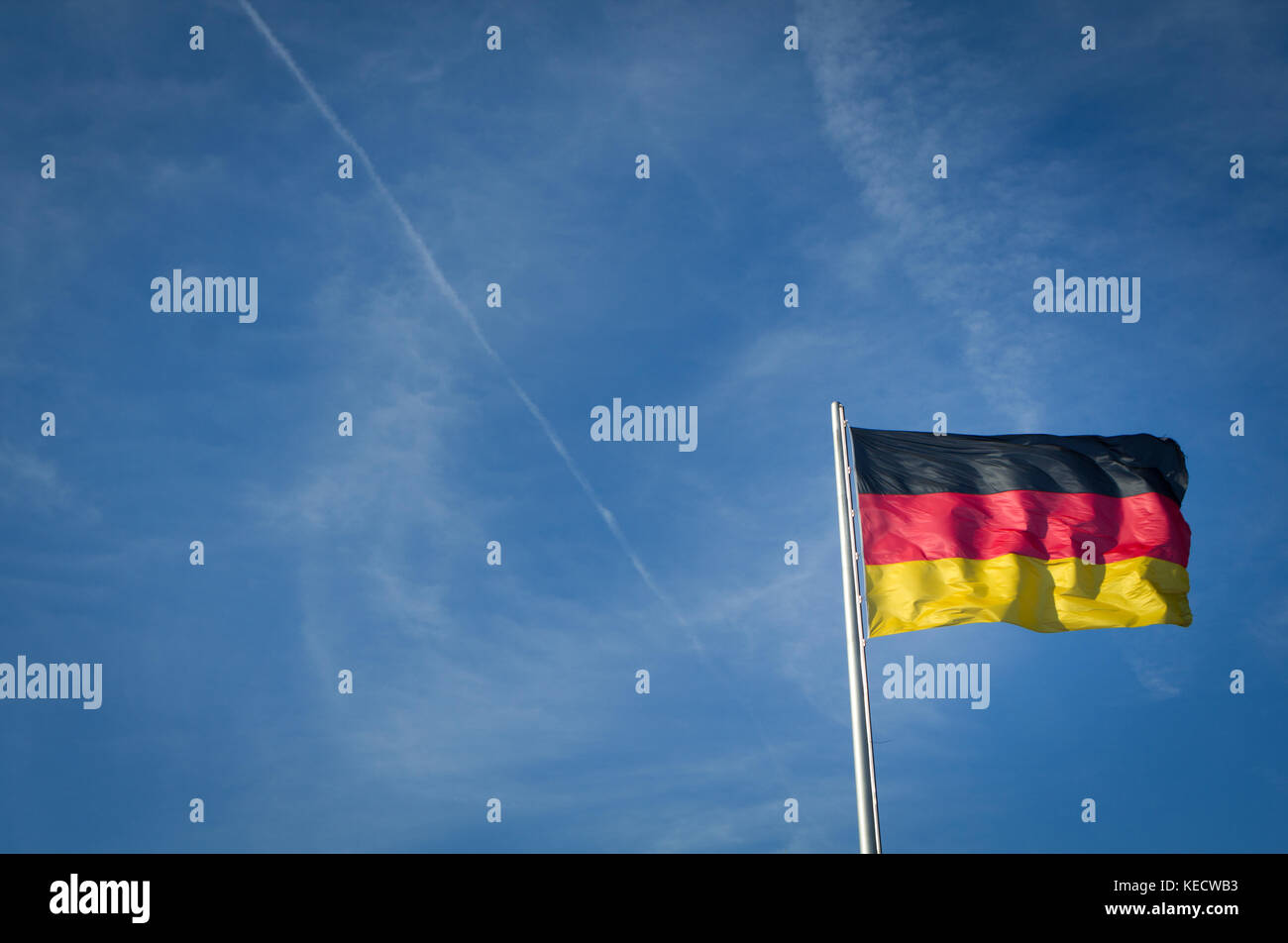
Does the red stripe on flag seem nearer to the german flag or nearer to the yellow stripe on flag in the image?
the german flag

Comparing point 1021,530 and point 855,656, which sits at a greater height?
point 1021,530

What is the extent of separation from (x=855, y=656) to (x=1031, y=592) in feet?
12.4

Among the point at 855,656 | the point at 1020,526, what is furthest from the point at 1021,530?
the point at 855,656

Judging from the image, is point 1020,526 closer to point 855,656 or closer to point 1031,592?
point 1031,592

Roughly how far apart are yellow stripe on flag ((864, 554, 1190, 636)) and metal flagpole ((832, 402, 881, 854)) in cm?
43

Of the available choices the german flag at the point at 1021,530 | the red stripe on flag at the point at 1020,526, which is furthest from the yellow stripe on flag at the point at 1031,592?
the red stripe on flag at the point at 1020,526

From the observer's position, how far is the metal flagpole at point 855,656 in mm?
15961

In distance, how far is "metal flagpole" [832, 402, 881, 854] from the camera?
1596cm

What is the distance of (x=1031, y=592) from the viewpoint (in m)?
18.7

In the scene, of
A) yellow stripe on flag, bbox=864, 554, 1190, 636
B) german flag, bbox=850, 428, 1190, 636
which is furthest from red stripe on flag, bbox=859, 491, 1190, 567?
yellow stripe on flag, bbox=864, 554, 1190, 636

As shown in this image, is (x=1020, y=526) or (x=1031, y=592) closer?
(x=1031, y=592)

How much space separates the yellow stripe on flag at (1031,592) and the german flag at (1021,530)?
0.06 ft
